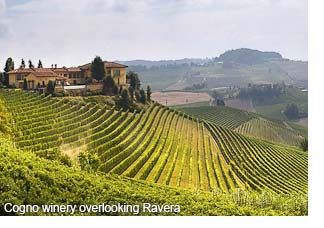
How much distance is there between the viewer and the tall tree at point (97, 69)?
10750 millimetres

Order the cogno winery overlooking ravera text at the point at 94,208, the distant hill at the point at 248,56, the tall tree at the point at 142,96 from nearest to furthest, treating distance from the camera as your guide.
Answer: the cogno winery overlooking ravera text at the point at 94,208 < the distant hill at the point at 248,56 < the tall tree at the point at 142,96

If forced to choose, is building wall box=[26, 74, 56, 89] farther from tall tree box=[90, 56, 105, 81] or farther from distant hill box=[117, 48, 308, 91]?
distant hill box=[117, 48, 308, 91]

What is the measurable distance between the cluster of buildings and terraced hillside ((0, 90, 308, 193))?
26cm

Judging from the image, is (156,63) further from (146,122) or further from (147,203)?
(147,203)

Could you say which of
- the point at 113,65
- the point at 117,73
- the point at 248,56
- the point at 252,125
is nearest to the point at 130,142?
the point at 117,73

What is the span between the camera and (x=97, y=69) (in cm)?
1135

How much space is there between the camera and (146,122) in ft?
41.0

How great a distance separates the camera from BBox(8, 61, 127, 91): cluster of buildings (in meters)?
10.8

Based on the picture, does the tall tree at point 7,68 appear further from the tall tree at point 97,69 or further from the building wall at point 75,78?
the tall tree at point 97,69

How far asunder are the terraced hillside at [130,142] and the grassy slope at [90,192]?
0.49 m

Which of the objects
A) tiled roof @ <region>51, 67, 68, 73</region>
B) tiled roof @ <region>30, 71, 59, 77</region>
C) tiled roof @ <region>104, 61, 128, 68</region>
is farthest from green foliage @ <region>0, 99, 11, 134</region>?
tiled roof @ <region>104, 61, 128, 68</region>

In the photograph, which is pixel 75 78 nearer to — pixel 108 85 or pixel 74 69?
pixel 74 69

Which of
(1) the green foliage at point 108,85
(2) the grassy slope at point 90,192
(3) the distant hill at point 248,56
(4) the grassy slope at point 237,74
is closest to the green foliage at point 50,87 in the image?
(1) the green foliage at point 108,85
